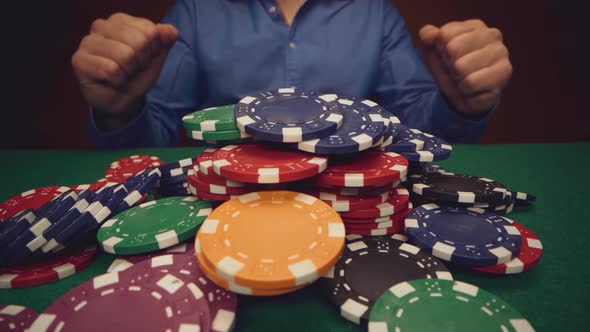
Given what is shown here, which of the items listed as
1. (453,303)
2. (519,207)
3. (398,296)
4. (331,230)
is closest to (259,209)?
(331,230)

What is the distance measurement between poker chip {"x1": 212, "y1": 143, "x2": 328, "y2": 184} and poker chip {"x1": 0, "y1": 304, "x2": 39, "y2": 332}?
23.2 inches

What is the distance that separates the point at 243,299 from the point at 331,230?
0.30 metres

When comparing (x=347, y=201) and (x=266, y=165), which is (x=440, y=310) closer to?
(x=347, y=201)

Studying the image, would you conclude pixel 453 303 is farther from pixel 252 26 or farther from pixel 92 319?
pixel 252 26

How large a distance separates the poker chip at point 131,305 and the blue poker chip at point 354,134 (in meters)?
0.55

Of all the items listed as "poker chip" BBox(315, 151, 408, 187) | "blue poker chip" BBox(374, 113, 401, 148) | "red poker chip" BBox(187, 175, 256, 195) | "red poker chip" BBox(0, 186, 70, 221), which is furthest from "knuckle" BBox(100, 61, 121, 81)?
"blue poker chip" BBox(374, 113, 401, 148)

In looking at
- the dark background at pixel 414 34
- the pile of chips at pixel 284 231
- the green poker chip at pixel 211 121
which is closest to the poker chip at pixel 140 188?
the pile of chips at pixel 284 231

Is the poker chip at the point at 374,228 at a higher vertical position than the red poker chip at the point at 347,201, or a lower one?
lower

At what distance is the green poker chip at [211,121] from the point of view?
1.34 m

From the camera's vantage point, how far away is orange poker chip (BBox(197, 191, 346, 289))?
0.85m

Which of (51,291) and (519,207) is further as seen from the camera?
(519,207)

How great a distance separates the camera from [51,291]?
3.42 ft

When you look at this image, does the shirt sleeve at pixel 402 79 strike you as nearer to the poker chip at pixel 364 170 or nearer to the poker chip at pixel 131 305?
the poker chip at pixel 364 170

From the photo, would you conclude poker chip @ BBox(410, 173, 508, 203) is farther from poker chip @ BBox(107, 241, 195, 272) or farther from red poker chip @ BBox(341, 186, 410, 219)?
poker chip @ BBox(107, 241, 195, 272)
